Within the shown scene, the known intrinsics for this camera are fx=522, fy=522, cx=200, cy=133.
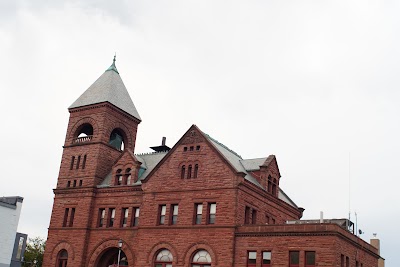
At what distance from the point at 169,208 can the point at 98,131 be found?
13.8 meters

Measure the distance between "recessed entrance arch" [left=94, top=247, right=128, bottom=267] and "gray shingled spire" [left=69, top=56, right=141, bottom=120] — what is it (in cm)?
→ 1587

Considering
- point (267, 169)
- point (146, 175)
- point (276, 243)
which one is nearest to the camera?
point (276, 243)

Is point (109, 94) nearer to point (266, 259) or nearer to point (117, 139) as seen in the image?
point (117, 139)

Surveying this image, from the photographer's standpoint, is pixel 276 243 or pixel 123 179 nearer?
pixel 276 243

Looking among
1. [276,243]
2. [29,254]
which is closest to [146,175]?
[276,243]

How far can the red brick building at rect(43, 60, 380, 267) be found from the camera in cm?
4081

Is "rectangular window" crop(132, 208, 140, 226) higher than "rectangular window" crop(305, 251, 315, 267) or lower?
higher

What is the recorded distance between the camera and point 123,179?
52188 millimetres

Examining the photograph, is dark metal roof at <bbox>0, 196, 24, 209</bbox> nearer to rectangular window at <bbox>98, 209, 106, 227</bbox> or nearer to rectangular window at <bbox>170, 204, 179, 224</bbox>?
rectangular window at <bbox>98, 209, 106, 227</bbox>

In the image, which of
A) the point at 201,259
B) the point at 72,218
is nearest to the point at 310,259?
the point at 201,259

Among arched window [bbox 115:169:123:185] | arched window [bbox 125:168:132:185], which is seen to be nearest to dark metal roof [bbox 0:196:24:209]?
arched window [bbox 115:169:123:185]

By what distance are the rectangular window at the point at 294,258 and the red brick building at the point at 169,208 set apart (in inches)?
3.0

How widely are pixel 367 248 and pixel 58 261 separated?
29951 mm

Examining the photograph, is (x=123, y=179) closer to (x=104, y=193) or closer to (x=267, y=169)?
(x=104, y=193)
